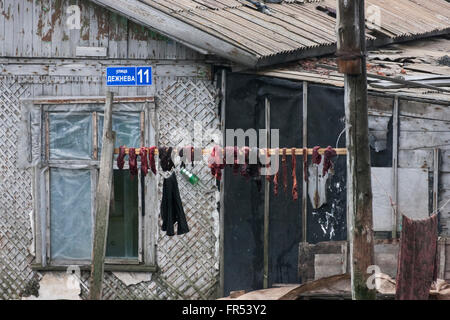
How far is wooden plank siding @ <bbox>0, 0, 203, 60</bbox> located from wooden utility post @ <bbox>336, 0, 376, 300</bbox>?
3.49 metres

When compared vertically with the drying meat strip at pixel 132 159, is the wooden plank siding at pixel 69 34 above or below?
above

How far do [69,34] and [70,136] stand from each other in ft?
4.58

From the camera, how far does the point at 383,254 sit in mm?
11250

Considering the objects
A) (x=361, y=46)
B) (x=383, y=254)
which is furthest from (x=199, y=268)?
(x=361, y=46)

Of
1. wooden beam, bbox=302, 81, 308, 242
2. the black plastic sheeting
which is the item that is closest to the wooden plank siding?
wooden beam, bbox=302, 81, 308, 242

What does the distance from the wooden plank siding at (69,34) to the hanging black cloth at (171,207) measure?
7.24 feet

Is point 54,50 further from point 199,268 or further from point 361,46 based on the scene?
point 361,46

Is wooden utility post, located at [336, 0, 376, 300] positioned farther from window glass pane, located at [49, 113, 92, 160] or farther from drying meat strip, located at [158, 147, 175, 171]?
window glass pane, located at [49, 113, 92, 160]

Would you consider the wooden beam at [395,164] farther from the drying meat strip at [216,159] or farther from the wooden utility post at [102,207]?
the wooden utility post at [102,207]

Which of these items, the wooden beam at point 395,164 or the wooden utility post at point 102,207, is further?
the wooden beam at point 395,164

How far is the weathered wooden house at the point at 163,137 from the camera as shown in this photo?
11656 millimetres

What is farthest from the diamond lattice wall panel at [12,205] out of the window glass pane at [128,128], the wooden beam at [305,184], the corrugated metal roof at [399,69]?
the wooden beam at [305,184]

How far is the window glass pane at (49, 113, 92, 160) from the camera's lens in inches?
498

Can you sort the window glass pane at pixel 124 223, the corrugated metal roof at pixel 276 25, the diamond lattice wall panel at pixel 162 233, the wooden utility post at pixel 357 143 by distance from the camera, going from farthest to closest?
the window glass pane at pixel 124 223 → the diamond lattice wall panel at pixel 162 233 → the corrugated metal roof at pixel 276 25 → the wooden utility post at pixel 357 143
